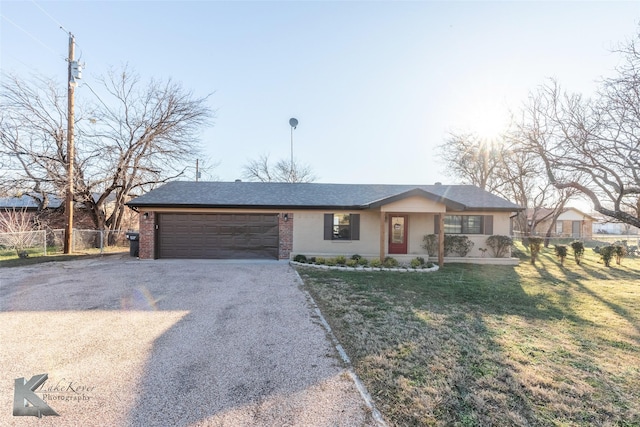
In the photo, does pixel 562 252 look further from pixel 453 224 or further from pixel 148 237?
pixel 148 237

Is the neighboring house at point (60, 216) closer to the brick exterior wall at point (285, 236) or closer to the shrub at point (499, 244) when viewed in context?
the brick exterior wall at point (285, 236)

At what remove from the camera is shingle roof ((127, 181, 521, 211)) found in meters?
12.1

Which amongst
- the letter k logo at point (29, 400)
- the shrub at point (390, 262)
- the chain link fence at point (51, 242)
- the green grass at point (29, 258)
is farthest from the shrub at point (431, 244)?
the green grass at point (29, 258)

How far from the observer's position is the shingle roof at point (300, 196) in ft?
39.8

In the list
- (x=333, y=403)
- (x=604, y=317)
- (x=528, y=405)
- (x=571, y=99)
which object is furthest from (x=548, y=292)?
(x=333, y=403)

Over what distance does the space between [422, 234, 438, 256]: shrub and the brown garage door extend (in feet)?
21.5

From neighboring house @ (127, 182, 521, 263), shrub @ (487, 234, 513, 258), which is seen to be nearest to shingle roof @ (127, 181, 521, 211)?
neighboring house @ (127, 182, 521, 263)

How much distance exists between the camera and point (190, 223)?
41.6ft

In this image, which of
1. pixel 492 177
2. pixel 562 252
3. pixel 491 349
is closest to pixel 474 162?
pixel 492 177

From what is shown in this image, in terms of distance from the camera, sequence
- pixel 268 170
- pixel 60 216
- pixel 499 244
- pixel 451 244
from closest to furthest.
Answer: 1. pixel 451 244
2. pixel 499 244
3. pixel 60 216
4. pixel 268 170

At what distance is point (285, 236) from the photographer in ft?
41.7

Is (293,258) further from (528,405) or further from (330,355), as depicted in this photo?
(528,405)

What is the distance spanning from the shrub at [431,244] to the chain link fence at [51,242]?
14811 millimetres

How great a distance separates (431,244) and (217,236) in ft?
30.4
